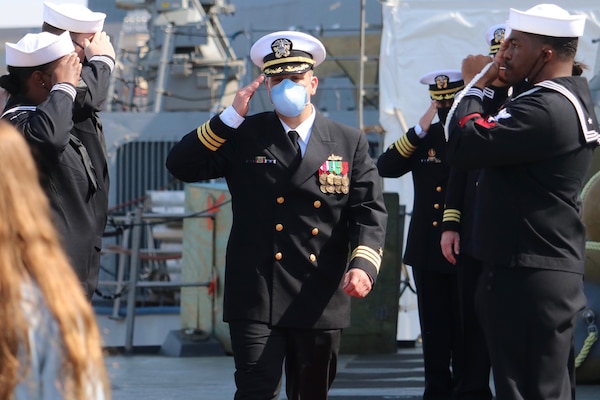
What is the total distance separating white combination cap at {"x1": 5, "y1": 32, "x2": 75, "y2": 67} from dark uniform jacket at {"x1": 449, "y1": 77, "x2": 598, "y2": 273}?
1530 millimetres

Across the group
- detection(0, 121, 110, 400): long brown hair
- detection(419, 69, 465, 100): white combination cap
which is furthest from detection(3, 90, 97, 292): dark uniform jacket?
detection(419, 69, 465, 100): white combination cap

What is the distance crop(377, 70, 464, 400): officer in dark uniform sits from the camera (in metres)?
6.46

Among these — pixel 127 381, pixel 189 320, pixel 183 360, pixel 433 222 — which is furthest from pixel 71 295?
pixel 189 320

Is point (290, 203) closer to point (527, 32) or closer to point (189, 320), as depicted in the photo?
point (527, 32)

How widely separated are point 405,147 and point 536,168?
224 centimetres

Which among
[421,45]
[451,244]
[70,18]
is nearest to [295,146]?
[70,18]

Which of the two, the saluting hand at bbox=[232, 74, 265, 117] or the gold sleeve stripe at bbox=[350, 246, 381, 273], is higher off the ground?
the saluting hand at bbox=[232, 74, 265, 117]

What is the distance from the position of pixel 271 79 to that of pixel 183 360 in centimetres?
407

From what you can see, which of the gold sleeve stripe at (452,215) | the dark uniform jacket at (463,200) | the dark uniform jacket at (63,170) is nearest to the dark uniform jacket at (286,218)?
the dark uniform jacket at (63,170)

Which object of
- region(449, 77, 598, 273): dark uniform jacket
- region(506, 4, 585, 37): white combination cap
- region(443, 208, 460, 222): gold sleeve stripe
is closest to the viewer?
region(449, 77, 598, 273): dark uniform jacket

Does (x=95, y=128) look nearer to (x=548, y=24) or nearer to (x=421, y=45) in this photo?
(x=548, y=24)

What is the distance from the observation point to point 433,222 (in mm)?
6723

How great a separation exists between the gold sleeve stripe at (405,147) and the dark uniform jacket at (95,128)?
2153 millimetres

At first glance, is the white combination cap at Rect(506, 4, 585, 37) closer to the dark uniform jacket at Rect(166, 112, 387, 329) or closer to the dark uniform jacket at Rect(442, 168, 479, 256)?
the dark uniform jacket at Rect(166, 112, 387, 329)
